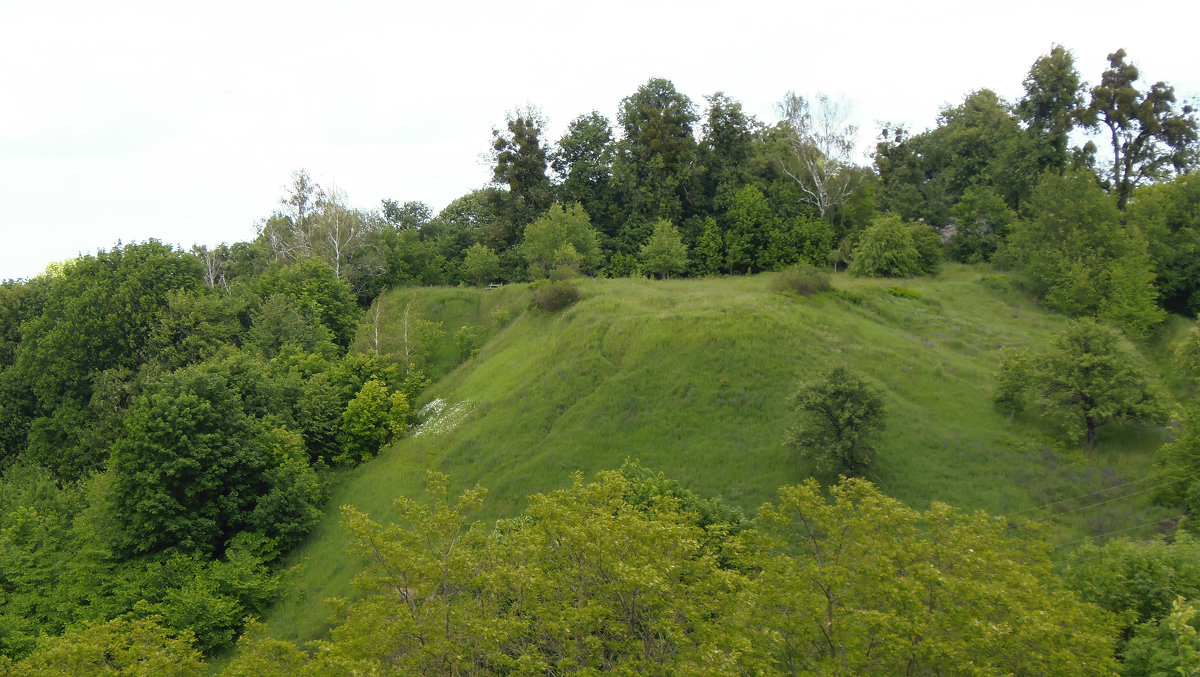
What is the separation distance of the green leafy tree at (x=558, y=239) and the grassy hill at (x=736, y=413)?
9.60m

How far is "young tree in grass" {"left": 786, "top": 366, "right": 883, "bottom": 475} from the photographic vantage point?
23.4 m

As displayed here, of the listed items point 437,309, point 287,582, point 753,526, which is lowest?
point 287,582

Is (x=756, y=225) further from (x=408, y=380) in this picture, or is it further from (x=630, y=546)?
(x=630, y=546)

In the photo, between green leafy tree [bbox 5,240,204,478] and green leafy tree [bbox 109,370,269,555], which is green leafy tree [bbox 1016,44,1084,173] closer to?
green leafy tree [bbox 109,370,269,555]

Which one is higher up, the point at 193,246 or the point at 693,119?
the point at 693,119

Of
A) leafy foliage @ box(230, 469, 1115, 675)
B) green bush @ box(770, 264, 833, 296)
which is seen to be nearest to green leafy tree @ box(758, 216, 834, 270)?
green bush @ box(770, 264, 833, 296)

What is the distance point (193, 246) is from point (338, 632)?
52.8 metres

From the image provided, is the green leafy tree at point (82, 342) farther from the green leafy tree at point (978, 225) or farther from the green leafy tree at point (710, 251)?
the green leafy tree at point (978, 225)

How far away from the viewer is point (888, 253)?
4244cm

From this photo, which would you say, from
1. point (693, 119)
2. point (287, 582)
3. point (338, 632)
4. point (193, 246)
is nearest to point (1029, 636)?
point (338, 632)

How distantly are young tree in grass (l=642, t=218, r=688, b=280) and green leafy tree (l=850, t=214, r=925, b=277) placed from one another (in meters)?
11.6

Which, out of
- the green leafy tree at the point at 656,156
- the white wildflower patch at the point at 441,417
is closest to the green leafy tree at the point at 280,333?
the white wildflower patch at the point at 441,417

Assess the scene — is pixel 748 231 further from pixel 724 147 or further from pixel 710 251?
pixel 724 147

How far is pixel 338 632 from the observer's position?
14242mm
